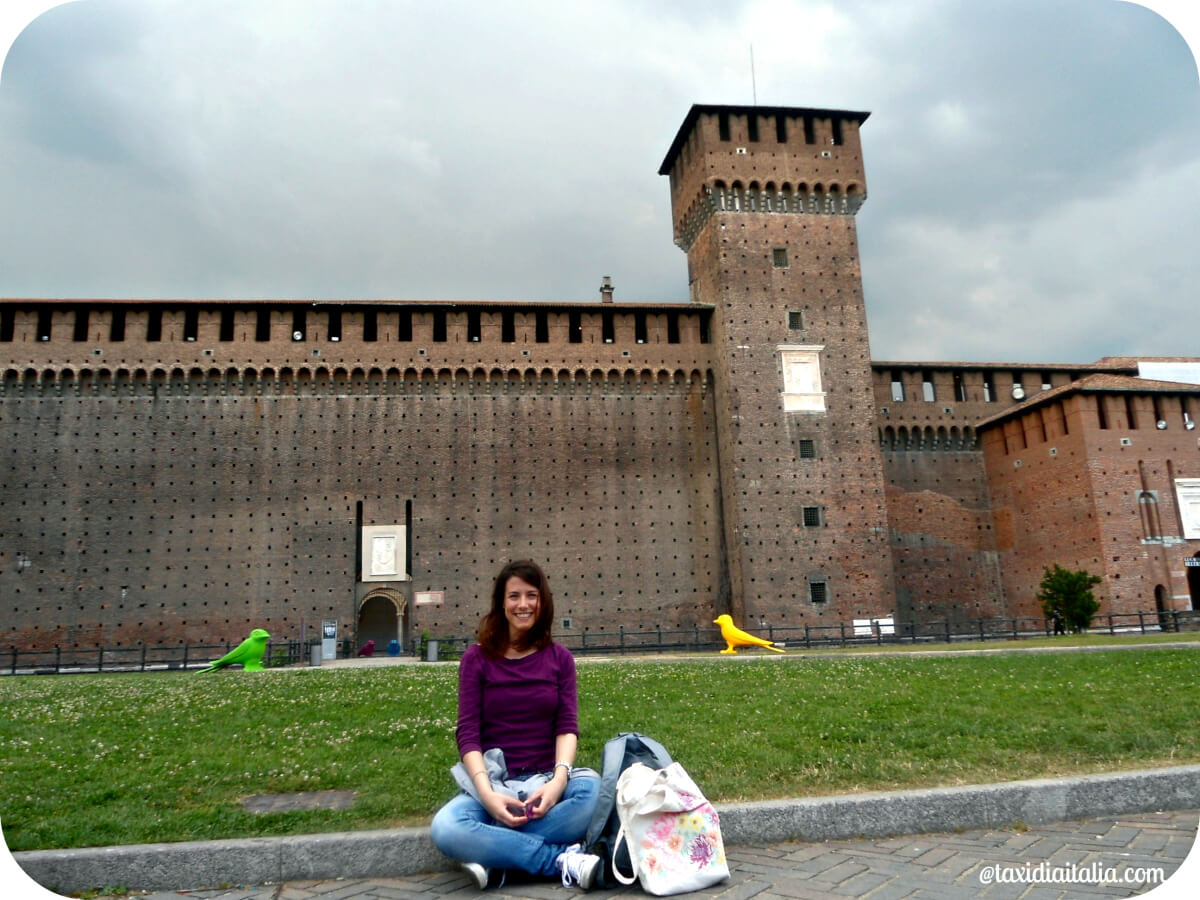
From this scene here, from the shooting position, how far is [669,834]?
3.56m

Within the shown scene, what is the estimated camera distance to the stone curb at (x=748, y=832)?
3.78m

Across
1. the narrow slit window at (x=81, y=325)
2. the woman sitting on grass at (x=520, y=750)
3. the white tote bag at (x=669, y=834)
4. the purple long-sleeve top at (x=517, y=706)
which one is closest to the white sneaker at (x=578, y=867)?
the woman sitting on grass at (x=520, y=750)

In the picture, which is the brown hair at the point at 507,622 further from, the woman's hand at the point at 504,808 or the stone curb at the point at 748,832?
the stone curb at the point at 748,832

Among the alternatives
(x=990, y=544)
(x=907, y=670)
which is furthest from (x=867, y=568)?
(x=907, y=670)

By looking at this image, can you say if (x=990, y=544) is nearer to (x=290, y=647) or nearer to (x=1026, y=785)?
(x=290, y=647)

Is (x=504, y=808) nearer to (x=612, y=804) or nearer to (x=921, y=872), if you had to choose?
(x=612, y=804)

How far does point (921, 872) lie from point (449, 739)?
3714 millimetres

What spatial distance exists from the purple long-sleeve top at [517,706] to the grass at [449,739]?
2.75 ft

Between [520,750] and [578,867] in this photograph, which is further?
[520,750]

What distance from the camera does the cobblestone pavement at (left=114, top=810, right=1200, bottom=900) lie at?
3467 mm

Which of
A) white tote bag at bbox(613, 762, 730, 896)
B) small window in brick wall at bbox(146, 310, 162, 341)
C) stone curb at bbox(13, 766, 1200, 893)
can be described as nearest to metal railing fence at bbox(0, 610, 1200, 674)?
small window in brick wall at bbox(146, 310, 162, 341)

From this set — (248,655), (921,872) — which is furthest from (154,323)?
(921,872)

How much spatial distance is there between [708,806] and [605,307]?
929 inches

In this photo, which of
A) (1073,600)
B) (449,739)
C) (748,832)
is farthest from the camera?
(1073,600)
